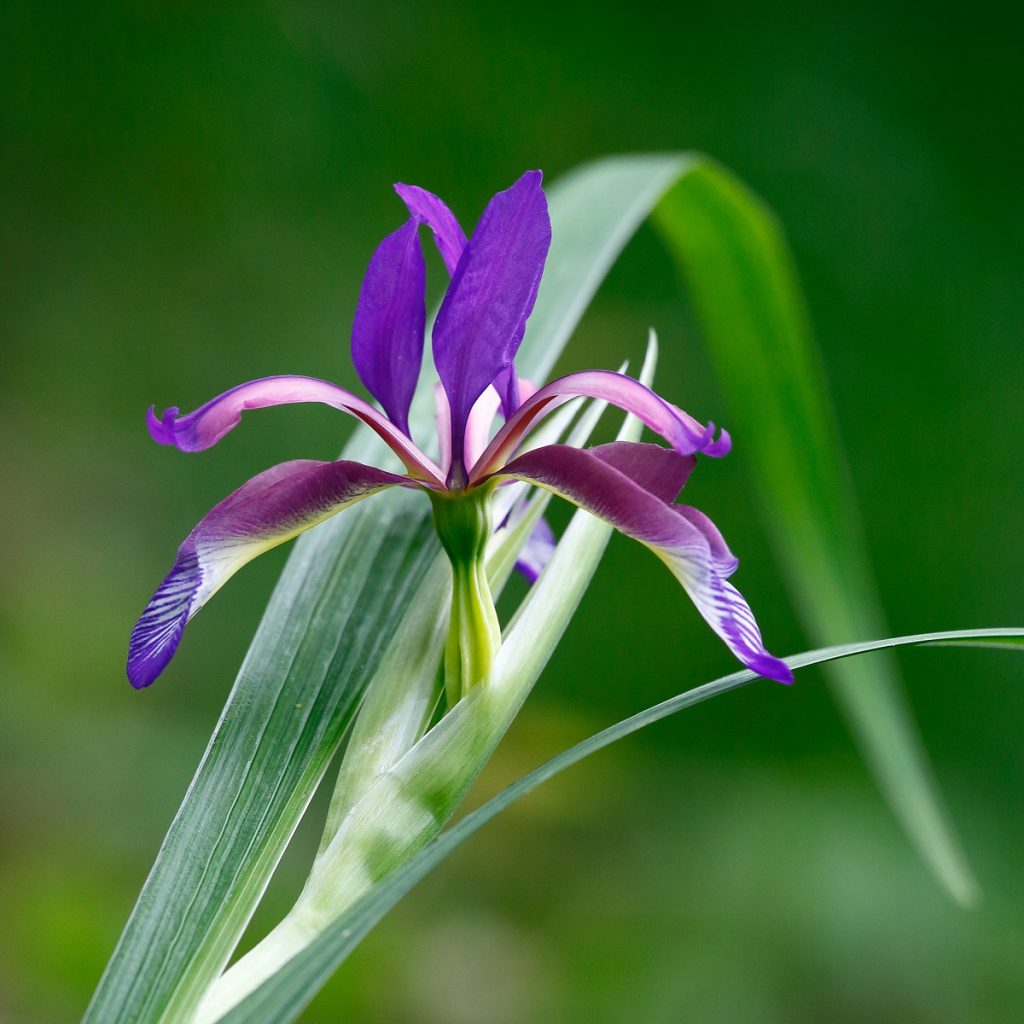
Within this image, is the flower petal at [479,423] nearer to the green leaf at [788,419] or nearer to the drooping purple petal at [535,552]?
the drooping purple petal at [535,552]

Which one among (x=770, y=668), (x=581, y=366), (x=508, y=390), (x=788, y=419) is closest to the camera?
(x=770, y=668)

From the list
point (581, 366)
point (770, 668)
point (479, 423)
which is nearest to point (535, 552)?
point (479, 423)

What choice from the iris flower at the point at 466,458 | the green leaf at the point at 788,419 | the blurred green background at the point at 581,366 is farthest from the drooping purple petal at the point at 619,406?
the blurred green background at the point at 581,366

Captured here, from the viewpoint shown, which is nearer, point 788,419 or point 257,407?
point 257,407

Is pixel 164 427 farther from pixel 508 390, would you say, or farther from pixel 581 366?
pixel 581 366

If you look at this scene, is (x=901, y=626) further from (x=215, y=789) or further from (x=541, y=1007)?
(x=215, y=789)

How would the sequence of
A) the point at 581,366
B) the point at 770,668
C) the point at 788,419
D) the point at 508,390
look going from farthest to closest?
the point at 581,366 < the point at 788,419 < the point at 508,390 < the point at 770,668

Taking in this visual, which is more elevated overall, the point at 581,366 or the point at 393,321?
the point at 393,321
